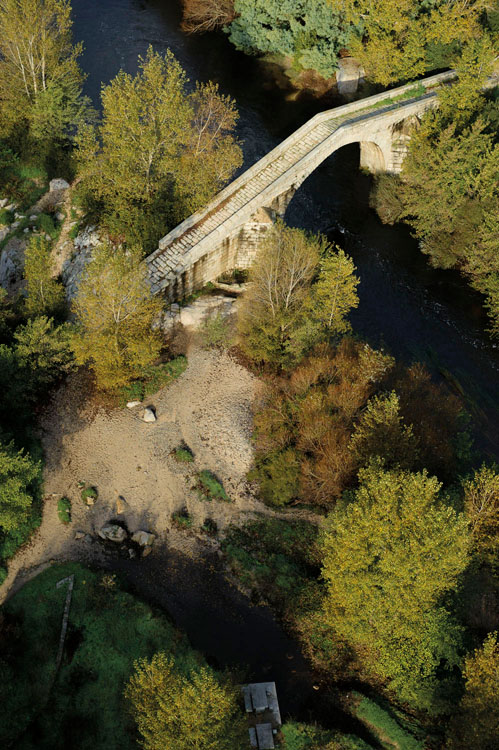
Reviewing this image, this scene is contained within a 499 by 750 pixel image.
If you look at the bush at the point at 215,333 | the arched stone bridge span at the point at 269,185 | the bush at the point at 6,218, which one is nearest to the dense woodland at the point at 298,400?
the bush at the point at 215,333

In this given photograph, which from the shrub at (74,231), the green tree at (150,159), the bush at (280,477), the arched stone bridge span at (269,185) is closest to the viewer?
the bush at (280,477)

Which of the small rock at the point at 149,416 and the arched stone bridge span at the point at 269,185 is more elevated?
the arched stone bridge span at the point at 269,185

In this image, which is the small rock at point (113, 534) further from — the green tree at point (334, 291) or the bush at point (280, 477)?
the green tree at point (334, 291)

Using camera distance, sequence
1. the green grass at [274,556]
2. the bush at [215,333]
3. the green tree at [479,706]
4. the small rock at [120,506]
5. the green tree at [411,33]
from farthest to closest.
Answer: the green tree at [411,33] < the bush at [215,333] < the small rock at [120,506] < the green grass at [274,556] < the green tree at [479,706]

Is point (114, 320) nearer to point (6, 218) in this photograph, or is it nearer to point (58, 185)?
point (6, 218)

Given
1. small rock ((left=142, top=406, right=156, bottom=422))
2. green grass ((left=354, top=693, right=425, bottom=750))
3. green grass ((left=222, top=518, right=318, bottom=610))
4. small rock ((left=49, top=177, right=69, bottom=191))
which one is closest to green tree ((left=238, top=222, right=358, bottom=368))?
small rock ((left=142, top=406, right=156, bottom=422))

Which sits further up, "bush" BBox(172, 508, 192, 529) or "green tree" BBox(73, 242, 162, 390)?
"green tree" BBox(73, 242, 162, 390)

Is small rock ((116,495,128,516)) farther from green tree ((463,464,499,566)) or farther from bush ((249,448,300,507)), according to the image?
green tree ((463,464,499,566))
